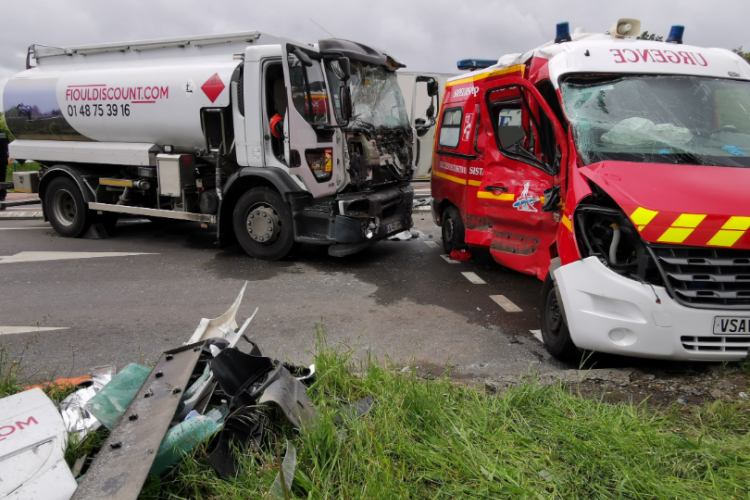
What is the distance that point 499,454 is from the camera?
2.42m

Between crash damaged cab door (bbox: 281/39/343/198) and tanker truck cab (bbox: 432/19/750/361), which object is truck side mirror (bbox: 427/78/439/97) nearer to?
tanker truck cab (bbox: 432/19/750/361)

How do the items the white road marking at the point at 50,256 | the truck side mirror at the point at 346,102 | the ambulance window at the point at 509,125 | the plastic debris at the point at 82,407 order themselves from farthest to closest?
the white road marking at the point at 50,256, the truck side mirror at the point at 346,102, the ambulance window at the point at 509,125, the plastic debris at the point at 82,407

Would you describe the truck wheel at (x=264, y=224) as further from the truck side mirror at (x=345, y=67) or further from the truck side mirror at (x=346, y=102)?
the truck side mirror at (x=345, y=67)

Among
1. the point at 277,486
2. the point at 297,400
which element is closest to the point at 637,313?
the point at 297,400

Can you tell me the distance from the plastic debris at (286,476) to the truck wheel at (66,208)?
293 inches

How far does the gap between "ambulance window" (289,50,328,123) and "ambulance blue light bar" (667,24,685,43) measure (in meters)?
3.73

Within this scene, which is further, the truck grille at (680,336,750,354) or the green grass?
the truck grille at (680,336,750,354)

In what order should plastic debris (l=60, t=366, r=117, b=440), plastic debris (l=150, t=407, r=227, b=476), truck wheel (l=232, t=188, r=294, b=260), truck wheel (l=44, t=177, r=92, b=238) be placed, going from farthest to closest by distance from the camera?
1. truck wheel (l=44, t=177, r=92, b=238)
2. truck wheel (l=232, t=188, r=294, b=260)
3. plastic debris (l=60, t=366, r=117, b=440)
4. plastic debris (l=150, t=407, r=227, b=476)

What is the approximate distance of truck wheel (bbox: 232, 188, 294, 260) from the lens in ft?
22.4

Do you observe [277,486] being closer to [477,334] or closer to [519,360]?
[519,360]

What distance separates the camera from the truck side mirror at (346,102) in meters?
6.34

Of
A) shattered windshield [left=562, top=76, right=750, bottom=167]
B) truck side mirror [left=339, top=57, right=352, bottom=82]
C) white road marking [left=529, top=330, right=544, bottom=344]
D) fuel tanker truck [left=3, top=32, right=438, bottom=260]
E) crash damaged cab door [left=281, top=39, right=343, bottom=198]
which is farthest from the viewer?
fuel tanker truck [left=3, top=32, right=438, bottom=260]

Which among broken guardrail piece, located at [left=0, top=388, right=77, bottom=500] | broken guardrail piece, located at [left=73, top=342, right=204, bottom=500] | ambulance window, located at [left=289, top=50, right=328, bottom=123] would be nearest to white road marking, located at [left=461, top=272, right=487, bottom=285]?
ambulance window, located at [left=289, top=50, right=328, bottom=123]

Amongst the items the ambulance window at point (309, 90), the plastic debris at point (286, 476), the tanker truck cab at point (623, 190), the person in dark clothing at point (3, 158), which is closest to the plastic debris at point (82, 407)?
the plastic debris at point (286, 476)
